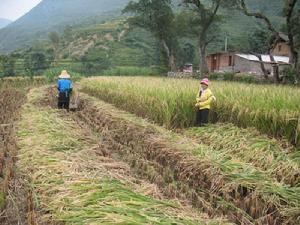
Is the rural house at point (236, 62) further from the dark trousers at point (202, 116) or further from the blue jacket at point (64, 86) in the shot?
the dark trousers at point (202, 116)

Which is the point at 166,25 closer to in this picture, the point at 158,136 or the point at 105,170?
the point at 158,136

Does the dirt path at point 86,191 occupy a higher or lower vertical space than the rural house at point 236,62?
lower

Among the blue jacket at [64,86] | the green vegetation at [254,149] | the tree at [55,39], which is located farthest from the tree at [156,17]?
the tree at [55,39]

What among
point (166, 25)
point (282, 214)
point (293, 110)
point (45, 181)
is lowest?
point (282, 214)

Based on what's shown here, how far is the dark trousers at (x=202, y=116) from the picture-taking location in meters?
7.68

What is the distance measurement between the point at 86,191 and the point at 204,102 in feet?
14.4

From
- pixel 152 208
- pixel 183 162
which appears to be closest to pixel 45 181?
pixel 152 208

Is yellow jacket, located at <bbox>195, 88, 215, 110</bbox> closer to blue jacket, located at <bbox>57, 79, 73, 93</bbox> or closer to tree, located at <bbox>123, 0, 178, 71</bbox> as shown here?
blue jacket, located at <bbox>57, 79, 73, 93</bbox>

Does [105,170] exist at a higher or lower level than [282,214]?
higher

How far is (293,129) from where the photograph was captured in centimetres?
593

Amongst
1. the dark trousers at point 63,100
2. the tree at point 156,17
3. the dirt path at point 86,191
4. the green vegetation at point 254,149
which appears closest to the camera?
the dirt path at point 86,191

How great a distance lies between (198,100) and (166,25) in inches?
1128

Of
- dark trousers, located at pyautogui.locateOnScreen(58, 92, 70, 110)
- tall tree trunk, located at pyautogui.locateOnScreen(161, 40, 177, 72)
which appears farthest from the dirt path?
tall tree trunk, located at pyautogui.locateOnScreen(161, 40, 177, 72)

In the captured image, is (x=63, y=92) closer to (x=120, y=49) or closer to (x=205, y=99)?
(x=205, y=99)
